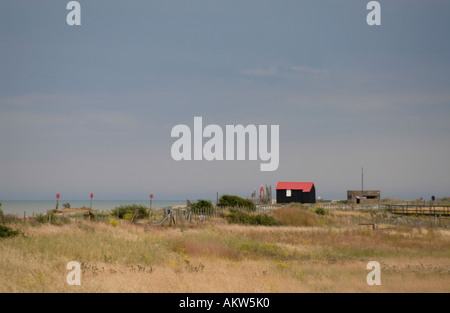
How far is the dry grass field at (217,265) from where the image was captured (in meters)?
11.2

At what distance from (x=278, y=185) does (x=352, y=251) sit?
4909 centimetres

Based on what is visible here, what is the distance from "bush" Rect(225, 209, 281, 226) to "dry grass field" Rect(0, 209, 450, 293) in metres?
11.8

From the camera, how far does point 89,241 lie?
1777cm

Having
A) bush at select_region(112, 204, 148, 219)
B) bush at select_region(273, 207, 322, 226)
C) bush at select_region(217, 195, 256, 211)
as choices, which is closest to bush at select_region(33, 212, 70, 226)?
bush at select_region(112, 204, 148, 219)

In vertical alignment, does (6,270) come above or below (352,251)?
above

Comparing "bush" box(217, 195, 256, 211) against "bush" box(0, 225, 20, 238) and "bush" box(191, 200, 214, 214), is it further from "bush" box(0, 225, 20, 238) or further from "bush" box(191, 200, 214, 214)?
"bush" box(0, 225, 20, 238)

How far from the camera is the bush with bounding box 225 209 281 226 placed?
39188 mm

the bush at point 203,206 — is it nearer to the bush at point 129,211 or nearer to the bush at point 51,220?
the bush at point 129,211

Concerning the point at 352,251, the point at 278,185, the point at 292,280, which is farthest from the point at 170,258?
the point at 278,185

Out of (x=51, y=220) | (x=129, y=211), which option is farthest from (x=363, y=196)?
(x=51, y=220)

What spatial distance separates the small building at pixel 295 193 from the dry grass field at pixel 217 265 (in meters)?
44.0

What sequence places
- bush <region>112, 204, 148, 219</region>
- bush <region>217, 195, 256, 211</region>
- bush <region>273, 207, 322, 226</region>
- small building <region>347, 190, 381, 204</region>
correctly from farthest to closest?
small building <region>347, 190, 381, 204</region>, bush <region>217, 195, 256, 211</region>, bush <region>273, 207, 322, 226</region>, bush <region>112, 204, 148, 219</region>

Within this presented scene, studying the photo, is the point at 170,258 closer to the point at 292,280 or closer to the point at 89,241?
the point at 89,241
